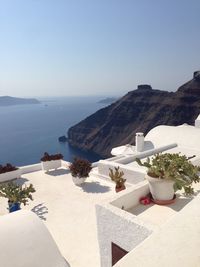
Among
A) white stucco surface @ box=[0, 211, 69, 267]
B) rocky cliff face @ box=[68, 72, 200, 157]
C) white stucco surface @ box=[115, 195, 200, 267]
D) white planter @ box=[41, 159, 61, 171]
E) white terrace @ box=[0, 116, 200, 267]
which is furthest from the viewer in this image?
rocky cliff face @ box=[68, 72, 200, 157]

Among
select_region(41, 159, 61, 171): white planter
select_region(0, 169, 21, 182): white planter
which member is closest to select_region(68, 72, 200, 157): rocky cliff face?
select_region(41, 159, 61, 171): white planter

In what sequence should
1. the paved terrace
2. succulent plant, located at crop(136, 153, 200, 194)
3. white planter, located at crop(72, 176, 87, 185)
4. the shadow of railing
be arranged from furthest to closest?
the shadow of railing
white planter, located at crop(72, 176, 87, 185)
the paved terrace
succulent plant, located at crop(136, 153, 200, 194)

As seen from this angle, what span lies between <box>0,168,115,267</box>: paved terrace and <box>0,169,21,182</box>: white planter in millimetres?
347

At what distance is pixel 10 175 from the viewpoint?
15.0 m

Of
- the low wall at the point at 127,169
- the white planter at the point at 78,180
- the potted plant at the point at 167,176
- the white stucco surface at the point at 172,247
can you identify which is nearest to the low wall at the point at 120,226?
the potted plant at the point at 167,176

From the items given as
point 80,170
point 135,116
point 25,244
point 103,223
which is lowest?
point 135,116

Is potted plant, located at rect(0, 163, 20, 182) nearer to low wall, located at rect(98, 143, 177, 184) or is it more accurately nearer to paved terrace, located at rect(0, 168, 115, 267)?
paved terrace, located at rect(0, 168, 115, 267)

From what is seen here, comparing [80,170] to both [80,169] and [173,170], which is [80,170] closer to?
[80,169]

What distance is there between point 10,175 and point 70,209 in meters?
5.51

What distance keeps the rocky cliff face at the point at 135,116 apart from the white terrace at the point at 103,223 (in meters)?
108

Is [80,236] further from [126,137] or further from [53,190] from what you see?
[126,137]

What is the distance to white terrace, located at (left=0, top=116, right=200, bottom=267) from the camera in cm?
343

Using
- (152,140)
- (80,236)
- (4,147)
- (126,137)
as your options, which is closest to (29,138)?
(4,147)

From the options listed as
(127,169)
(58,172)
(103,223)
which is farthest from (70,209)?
(58,172)
